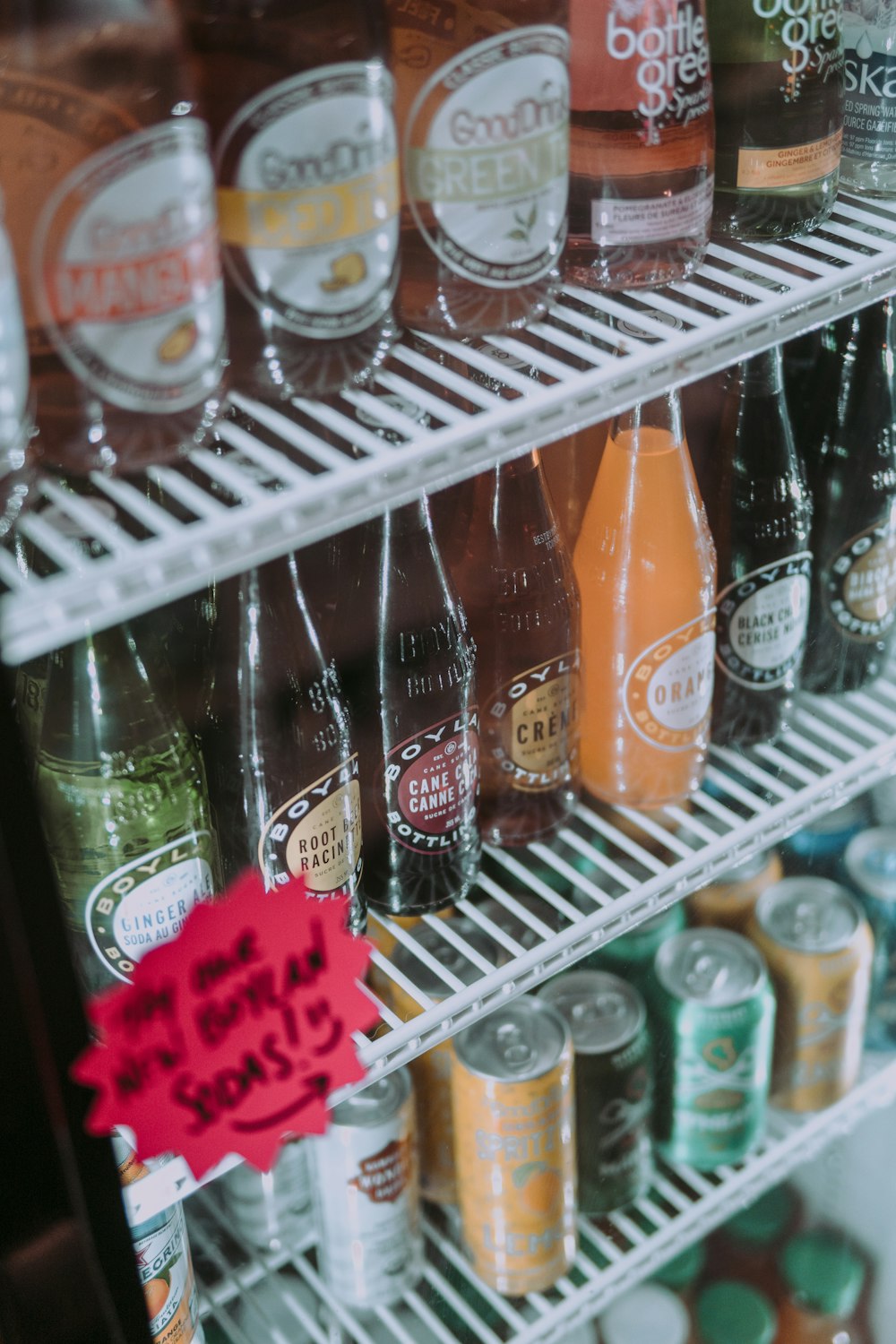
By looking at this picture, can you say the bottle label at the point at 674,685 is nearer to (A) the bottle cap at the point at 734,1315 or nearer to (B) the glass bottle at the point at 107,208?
(B) the glass bottle at the point at 107,208

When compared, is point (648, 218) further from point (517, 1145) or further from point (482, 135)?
point (517, 1145)

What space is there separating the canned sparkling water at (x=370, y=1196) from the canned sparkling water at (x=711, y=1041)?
0.90ft

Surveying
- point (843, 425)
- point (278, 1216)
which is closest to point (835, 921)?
point (843, 425)

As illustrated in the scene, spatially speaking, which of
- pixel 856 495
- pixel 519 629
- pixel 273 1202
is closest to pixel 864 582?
pixel 856 495

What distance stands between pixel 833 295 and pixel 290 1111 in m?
0.65

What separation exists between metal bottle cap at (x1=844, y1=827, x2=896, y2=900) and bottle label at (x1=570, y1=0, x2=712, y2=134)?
0.90 metres

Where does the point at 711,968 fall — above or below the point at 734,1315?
above

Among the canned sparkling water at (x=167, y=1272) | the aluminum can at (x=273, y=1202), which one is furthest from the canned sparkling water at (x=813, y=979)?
the canned sparkling water at (x=167, y=1272)

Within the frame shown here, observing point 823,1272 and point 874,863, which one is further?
point 823,1272

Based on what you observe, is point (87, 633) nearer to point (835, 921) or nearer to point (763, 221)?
point (763, 221)

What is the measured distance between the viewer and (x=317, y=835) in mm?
964

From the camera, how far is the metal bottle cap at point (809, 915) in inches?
54.6

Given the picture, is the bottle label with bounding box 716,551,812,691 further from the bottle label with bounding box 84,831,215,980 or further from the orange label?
the bottle label with bounding box 84,831,215,980

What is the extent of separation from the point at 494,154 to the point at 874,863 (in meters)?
1.02
